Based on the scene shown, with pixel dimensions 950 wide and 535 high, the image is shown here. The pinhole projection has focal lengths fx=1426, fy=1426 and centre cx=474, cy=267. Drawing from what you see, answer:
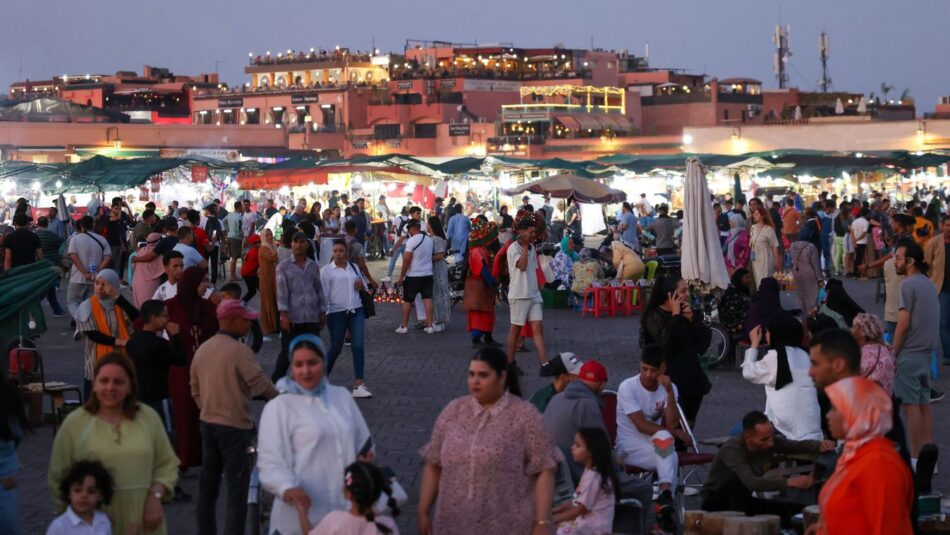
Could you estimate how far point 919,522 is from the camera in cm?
684

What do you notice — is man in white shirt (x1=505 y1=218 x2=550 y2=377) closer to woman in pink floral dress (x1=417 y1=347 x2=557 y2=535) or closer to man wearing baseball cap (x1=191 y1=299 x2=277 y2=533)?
man wearing baseball cap (x1=191 y1=299 x2=277 y2=533)

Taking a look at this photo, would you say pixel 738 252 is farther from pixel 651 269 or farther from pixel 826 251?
pixel 826 251

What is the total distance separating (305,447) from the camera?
5.55m

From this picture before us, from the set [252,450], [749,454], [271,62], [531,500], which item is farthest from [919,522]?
[271,62]

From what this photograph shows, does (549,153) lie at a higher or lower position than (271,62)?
lower

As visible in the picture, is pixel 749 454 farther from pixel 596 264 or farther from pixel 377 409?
pixel 596 264

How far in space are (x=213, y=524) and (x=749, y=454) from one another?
112 inches

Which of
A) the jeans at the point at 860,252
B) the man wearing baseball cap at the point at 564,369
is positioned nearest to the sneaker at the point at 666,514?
the man wearing baseball cap at the point at 564,369

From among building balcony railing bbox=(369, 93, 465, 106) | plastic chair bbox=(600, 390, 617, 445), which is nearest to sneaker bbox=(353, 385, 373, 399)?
plastic chair bbox=(600, 390, 617, 445)

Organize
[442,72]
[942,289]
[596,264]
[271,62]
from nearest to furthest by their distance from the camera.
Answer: [942,289]
[596,264]
[442,72]
[271,62]

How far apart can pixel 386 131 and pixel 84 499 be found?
6879 cm

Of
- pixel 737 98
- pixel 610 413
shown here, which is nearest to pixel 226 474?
pixel 610 413

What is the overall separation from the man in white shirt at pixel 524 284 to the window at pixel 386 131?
6009 centimetres

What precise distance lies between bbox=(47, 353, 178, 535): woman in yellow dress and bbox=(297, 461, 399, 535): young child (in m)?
0.86
